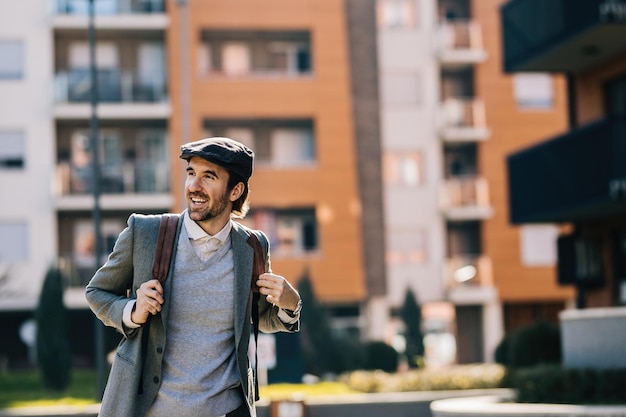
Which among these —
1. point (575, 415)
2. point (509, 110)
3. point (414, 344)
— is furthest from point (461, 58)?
point (575, 415)

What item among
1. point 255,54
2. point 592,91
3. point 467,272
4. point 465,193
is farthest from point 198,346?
point 465,193

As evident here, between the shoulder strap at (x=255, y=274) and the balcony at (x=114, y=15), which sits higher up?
the balcony at (x=114, y=15)

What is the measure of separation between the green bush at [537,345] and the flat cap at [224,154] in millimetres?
20117

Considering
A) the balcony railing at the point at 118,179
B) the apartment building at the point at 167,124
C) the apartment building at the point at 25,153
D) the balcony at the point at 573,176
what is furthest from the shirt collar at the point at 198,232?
the balcony railing at the point at 118,179

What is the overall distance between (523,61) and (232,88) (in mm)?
21234

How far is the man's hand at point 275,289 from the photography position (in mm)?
5559

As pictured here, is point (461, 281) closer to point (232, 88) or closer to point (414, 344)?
point (414, 344)

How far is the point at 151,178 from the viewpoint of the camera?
4653 cm

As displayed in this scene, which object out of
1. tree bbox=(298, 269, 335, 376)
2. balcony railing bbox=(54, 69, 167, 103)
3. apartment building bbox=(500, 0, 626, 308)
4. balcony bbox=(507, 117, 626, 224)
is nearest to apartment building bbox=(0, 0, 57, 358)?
balcony railing bbox=(54, 69, 167, 103)

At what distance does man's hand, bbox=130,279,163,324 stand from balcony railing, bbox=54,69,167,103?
41678 mm

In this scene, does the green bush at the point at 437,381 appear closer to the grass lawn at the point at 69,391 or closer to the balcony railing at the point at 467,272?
the grass lawn at the point at 69,391

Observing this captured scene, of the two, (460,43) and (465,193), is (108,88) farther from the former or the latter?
(465,193)

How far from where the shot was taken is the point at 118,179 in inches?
1826

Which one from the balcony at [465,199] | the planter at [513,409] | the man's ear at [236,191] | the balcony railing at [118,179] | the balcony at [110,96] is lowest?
the planter at [513,409]
